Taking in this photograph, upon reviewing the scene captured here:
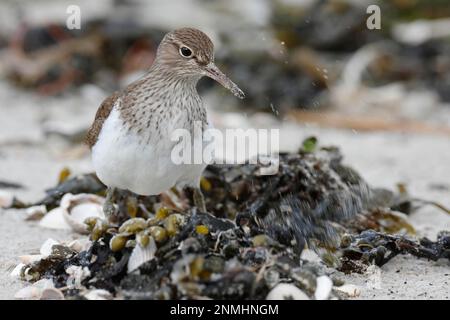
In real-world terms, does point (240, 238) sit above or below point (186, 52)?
below

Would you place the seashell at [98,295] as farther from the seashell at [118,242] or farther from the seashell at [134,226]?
the seashell at [134,226]

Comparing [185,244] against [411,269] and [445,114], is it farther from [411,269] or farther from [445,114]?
[445,114]

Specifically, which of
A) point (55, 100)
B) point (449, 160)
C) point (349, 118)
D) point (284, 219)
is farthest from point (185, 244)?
point (55, 100)

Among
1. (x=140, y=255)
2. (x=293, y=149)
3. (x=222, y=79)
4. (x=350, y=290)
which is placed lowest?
(x=350, y=290)

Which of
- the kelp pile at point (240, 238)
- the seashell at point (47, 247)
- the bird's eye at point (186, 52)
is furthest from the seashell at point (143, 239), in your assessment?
the bird's eye at point (186, 52)

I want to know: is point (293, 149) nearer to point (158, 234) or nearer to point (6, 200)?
point (6, 200)

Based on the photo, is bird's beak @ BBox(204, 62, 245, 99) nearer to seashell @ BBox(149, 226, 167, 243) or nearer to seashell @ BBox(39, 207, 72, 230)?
seashell @ BBox(149, 226, 167, 243)

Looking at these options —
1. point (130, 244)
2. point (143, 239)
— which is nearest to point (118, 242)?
point (130, 244)
